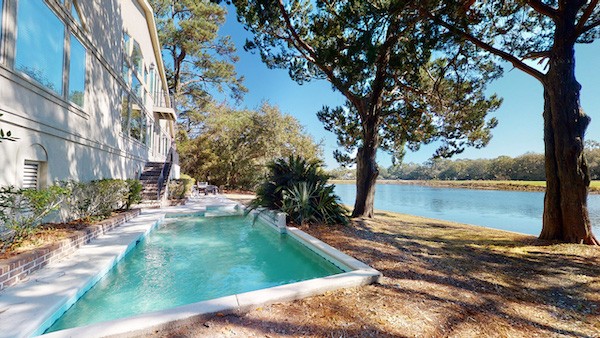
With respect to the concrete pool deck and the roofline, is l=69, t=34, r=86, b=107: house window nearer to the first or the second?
the concrete pool deck

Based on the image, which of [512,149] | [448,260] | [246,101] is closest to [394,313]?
[448,260]

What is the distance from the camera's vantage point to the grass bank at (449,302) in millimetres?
2418

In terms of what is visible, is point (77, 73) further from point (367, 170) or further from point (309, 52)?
point (367, 170)

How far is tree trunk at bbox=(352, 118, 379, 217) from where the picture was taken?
855 centimetres

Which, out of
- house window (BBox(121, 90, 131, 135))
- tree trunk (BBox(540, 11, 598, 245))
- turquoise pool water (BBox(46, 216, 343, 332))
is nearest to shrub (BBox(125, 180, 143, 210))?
turquoise pool water (BBox(46, 216, 343, 332))

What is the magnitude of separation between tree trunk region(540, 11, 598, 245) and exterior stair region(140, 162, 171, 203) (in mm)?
13146

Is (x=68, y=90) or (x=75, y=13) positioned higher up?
(x=75, y=13)

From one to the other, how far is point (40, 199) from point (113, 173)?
6008 mm

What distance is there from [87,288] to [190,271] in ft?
4.54

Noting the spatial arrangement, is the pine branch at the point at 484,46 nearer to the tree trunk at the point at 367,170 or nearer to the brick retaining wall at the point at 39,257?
the tree trunk at the point at 367,170

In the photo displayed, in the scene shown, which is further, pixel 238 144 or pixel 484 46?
pixel 238 144

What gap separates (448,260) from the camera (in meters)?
4.53

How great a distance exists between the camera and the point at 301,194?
25.1 feet

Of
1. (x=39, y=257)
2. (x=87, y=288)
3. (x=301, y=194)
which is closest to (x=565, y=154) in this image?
(x=301, y=194)
